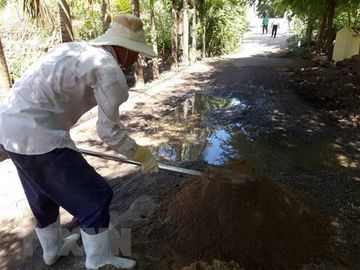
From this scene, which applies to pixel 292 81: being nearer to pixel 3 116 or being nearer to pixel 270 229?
pixel 270 229

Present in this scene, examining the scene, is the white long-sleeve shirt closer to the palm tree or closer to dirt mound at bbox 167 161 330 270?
dirt mound at bbox 167 161 330 270

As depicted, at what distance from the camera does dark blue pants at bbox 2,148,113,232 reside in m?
2.29

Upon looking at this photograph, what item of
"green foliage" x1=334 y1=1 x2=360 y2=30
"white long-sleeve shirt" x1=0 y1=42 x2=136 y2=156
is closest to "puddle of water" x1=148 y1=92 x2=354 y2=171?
"white long-sleeve shirt" x1=0 y1=42 x2=136 y2=156

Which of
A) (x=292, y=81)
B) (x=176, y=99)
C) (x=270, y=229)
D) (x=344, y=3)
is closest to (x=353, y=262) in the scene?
(x=270, y=229)

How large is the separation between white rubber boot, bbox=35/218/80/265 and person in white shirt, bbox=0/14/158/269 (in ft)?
1.41

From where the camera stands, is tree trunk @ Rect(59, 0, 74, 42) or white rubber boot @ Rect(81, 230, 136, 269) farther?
tree trunk @ Rect(59, 0, 74, 42)

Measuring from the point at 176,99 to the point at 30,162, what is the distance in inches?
256

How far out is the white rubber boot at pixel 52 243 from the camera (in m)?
2.77

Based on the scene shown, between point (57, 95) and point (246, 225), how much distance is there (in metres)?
1.77

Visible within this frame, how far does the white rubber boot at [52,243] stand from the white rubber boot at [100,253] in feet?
1.29

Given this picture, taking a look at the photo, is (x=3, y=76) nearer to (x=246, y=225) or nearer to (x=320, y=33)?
(x=246, y=225)

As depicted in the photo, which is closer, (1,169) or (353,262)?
(353,262)

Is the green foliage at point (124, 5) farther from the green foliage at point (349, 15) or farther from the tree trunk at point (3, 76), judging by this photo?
the green foliage at point (349, 15)

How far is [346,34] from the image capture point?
12117 mm
